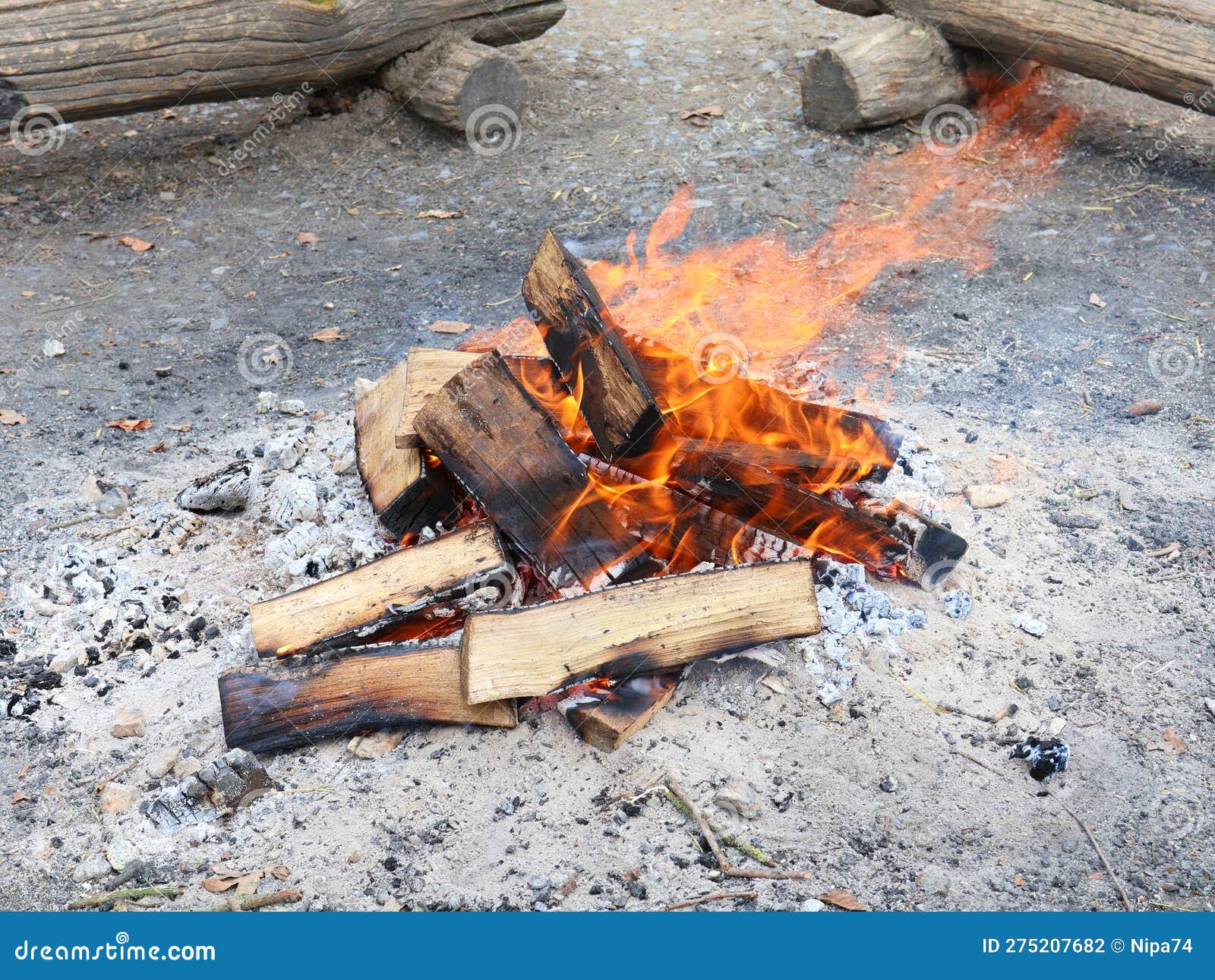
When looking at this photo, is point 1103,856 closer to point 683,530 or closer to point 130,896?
point 683,530

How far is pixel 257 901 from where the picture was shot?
2928 mm

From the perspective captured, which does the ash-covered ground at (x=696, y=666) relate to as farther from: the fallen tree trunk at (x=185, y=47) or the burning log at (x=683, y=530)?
the fallen tree trunk at (x=185, y=47)

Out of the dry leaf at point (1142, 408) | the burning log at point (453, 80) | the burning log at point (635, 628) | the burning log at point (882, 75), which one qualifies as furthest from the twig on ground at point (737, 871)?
the burning log at point (453, 80)

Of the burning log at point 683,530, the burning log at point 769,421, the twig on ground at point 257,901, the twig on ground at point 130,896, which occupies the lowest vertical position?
the twig on ground at point 130,896

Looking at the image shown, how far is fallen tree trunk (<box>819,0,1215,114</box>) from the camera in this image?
21.5ft

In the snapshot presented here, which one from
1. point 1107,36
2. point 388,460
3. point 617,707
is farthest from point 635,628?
point 1107,36

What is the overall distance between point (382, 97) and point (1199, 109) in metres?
5.40

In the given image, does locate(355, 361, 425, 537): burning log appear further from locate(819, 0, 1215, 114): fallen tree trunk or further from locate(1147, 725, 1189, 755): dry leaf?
locate(819, 0, 1215, 114): fallen tree trunk

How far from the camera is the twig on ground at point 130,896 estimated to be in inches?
117

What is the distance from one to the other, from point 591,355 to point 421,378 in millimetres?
676

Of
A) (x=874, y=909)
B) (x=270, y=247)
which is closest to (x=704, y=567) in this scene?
(x=874, y=909)

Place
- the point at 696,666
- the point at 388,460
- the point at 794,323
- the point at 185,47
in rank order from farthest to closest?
1. the point at 185,47
2. the point at 794,323
3. the point at 388,460
4. the point at 696,666

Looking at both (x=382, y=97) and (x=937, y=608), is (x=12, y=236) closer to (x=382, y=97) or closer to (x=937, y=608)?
(x=382, y=97)

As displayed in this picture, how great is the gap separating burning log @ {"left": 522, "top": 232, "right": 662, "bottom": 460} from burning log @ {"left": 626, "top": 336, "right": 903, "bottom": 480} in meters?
0.30
